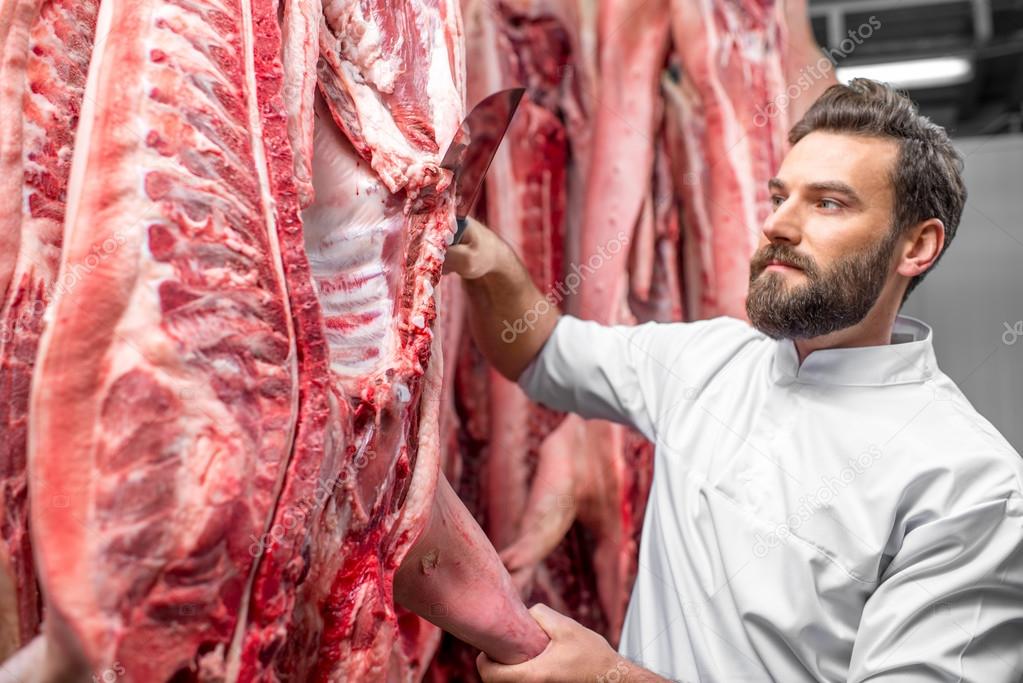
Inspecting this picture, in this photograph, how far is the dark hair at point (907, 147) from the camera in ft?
4.41

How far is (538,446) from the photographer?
1.72 m

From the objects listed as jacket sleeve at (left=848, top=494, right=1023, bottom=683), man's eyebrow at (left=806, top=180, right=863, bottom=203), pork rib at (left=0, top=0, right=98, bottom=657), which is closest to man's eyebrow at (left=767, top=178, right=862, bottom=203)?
man's eyebrow at (left=806, top=180, right=863, bottom=203)

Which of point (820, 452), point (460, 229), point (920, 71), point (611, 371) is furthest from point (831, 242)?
point (920, 71)

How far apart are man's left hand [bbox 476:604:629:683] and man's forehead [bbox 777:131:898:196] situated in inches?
27.9

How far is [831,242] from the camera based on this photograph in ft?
4.32

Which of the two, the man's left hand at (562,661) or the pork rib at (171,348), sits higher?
the pork rib at (171,348)

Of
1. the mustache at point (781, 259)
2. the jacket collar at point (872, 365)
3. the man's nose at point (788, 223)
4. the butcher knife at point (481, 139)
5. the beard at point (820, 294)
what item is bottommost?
the jacket collar at point (872, 365)

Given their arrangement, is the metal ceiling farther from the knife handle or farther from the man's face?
the knife handle

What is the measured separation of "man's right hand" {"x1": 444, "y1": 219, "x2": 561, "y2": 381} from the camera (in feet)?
4.41

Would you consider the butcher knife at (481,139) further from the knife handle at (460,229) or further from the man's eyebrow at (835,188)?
the man's eyebrow at (835,188)

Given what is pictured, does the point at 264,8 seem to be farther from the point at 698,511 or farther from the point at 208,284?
the point at 698,511

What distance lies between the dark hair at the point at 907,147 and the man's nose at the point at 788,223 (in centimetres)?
14

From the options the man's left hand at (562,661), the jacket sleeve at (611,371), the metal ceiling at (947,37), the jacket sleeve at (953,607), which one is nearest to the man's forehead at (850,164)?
the jacket sleeve at (611,371)

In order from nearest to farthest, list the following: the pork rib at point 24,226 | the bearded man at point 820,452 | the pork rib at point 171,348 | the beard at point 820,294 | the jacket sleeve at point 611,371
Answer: the pork rib at point 171,348 < the pork rib at point 24,226 < the bearded man at point 820,452 < the beard at point 820,294 < the jacket sleeve at point 611,371
